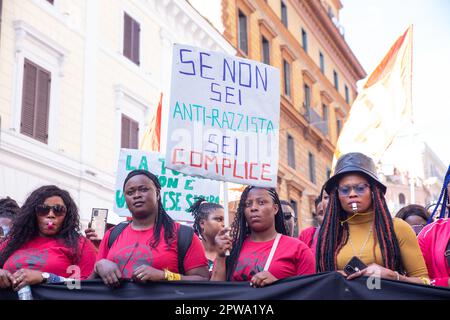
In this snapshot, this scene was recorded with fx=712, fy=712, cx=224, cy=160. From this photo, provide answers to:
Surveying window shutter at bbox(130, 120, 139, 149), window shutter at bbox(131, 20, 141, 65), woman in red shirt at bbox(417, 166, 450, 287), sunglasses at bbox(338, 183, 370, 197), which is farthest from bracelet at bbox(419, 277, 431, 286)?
window shutter at bbox(131, 20, 141, 65)

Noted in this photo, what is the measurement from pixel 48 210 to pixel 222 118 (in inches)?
59.4

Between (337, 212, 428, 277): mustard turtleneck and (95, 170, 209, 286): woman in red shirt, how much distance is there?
37.1 inches

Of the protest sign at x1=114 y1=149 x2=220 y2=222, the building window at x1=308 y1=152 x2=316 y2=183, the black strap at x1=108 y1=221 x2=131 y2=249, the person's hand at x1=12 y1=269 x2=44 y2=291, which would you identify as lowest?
the person's hand at x1=12 y1=269 x2=44 y2=291

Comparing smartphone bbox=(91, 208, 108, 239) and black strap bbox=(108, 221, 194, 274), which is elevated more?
smartphone bbox=(91, 208, 108, 239)

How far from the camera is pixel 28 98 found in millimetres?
14180

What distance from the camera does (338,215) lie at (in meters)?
4.62

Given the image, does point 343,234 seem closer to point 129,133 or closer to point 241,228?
point 241,228

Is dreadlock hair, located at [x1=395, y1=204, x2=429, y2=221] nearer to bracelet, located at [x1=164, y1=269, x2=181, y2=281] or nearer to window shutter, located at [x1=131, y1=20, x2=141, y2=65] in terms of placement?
bracelet, located at [x1=164, y1=269, x2=181, y2=281]

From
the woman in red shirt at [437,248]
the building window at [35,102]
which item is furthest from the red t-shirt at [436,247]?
the building window at [35,102]

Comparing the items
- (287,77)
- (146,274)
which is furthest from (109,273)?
(287,77)

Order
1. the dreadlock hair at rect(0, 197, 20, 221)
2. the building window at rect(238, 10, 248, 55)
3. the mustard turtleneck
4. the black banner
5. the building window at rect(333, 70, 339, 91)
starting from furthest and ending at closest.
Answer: the building window at rect(333, 70, 339, 91), the building window at rect(238, 10, 248, 55), the dreadlock hair at rect(0, 197, 20, 221), the mustard turtleneck, the black banner

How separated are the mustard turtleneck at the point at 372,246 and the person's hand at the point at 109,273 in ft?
4.42

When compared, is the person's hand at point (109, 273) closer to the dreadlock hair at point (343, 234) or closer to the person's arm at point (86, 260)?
the person's arm at point (86, 260)

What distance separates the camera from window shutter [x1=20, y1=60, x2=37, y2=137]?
551 inches
